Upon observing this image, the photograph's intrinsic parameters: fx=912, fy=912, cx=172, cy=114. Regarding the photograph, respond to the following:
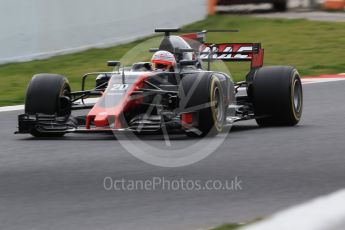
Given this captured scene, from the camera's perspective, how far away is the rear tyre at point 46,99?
10.1m

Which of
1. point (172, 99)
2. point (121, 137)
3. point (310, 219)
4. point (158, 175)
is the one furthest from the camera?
point (121, 137)

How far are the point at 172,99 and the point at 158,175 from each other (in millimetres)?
2275

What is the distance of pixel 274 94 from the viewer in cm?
1048

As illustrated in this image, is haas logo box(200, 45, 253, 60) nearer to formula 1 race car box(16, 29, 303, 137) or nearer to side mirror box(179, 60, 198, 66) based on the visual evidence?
formula 1 race car box(16, 29, 303, 137)

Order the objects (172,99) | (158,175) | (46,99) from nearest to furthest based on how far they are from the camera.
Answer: (158,175), (172,99), (46,99)

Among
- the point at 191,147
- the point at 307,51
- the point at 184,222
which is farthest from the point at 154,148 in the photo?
the point at 307,51

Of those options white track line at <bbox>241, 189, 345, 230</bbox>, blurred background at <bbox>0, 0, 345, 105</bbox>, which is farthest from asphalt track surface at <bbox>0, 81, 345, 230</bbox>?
blurred background at <bbox>0, 0, 345, 105</bbox>

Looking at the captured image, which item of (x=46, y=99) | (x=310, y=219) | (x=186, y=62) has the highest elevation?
(x=310, y=219)

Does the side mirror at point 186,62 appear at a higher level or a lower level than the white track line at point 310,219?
lower

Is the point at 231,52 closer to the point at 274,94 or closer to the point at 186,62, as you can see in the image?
the point at 274,94

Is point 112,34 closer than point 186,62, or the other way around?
point 186,62

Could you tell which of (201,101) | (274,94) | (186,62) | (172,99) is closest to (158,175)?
(201,101)

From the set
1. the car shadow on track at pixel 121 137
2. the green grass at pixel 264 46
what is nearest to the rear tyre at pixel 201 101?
the car shadow on track at pixel 121 137

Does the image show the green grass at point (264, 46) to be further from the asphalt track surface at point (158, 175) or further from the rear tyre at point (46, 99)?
the asphalt track surface at point (158, 175)
